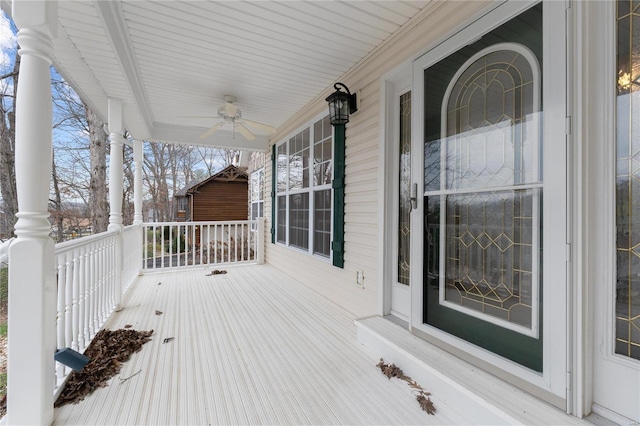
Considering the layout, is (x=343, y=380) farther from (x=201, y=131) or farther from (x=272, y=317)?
(x=201, y=131)

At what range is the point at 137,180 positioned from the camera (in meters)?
5.20

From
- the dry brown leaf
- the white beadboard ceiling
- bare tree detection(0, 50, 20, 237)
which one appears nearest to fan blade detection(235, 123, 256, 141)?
the white beadboard ceiling

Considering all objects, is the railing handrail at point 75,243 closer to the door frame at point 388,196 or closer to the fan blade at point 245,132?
the fan blade at point 245,132

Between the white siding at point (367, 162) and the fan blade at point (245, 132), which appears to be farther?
the fan blade at point (245, 132)

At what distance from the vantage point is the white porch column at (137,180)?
5.04 m

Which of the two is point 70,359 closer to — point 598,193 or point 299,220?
point 598,193

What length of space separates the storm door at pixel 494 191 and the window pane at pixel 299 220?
2.42 meters

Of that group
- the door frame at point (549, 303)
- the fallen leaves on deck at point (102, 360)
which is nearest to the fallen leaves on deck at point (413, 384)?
the door frame at point (549, 303)

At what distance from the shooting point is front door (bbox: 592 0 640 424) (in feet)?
4.02

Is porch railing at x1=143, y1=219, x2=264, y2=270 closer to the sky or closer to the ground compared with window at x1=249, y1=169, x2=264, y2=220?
closer to the ground

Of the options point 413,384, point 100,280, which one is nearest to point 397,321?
point 413,384

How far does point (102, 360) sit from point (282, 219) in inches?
137

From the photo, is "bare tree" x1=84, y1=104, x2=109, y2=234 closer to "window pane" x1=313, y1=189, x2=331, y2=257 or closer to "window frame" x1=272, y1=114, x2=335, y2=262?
"window frame" x1=272, y1=114, x2=335, y2=262

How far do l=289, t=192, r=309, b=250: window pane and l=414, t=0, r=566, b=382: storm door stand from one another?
2421 mm
